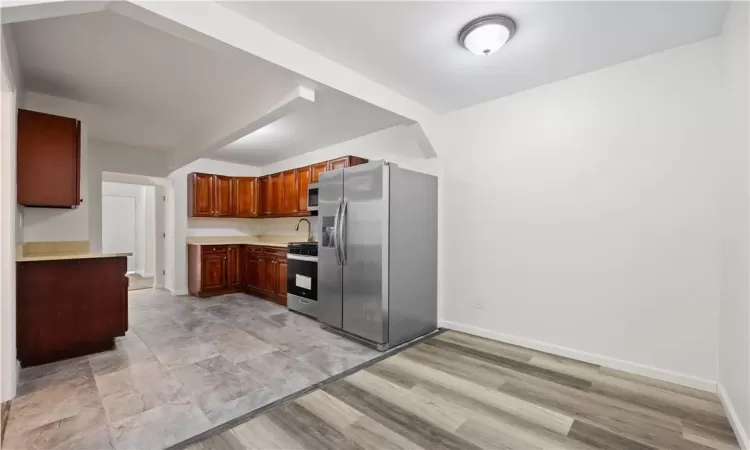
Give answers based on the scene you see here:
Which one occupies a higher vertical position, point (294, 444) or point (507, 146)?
point (507, 146)

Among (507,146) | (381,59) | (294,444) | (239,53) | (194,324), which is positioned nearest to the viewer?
(294,444)

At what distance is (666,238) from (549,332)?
1234mm

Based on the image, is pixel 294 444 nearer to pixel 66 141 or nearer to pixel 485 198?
pixel 485 198

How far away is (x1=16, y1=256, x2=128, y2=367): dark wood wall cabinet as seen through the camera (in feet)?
8.54

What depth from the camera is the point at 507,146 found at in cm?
327

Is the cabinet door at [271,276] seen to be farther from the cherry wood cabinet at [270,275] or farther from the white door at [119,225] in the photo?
the white door at [119,225]

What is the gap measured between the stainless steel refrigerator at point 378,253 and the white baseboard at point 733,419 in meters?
2.28

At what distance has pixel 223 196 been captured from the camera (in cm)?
588

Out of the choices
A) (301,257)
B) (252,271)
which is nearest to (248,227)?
(252,271)

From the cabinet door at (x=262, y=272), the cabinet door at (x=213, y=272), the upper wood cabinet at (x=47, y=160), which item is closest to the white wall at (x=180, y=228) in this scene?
the cabinet door at (x=213, y=272)

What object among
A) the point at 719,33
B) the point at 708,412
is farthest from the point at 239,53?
the point at 708,412

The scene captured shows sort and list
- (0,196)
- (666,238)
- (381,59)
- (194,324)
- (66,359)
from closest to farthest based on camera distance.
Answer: (0,196) → (666,238) → (381,59) → (66,359) → (194,324)

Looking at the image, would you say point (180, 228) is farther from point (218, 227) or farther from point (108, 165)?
point (108, 165)

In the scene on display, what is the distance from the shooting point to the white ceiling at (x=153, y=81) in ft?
7.25
